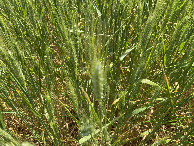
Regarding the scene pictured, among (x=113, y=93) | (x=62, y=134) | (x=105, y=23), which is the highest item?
(x=105, y=23)

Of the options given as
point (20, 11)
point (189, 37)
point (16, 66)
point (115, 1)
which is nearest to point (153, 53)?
point (189, 37)

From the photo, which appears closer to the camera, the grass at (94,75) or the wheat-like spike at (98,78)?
the wheat-like spike at (98,78)

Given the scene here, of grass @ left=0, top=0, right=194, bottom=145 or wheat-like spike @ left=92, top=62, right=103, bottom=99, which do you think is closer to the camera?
wheat-like spike @ left=92, top=62, right=103, bottom=99

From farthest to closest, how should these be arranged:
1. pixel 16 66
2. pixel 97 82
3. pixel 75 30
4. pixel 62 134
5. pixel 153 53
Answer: pixel 62 134 → pixel 153 53 → pixel 75 30 → pixel 16 66 → pixel 97 82

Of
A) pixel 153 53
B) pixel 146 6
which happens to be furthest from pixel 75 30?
pixel 146 6

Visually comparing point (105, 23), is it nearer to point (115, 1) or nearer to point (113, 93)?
point (115, 1)

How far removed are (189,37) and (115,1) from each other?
14.3 inches

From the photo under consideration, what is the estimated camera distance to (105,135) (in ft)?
1.88

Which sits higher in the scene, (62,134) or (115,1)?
(115,1)

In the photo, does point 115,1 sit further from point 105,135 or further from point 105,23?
point 105,135

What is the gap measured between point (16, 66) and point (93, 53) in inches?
9.1

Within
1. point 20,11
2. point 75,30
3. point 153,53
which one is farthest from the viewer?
point 20,11

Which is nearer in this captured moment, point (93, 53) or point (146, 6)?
point (93, 53)

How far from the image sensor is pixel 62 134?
35.4 inches
